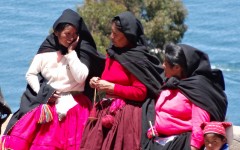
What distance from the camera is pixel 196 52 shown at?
190 inches

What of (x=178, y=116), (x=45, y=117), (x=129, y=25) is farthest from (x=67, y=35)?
(x=178, y=116)

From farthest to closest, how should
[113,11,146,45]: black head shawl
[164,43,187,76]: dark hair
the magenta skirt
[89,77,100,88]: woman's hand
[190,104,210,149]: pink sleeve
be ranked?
the magenta skirt < [89,77,100,88]: woman's hand < [113,11,146,45]: black head shawl < [164,43,187,76]: dark hair < [190,104,210,149]: pink sleeve

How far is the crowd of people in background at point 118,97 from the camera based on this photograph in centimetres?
482

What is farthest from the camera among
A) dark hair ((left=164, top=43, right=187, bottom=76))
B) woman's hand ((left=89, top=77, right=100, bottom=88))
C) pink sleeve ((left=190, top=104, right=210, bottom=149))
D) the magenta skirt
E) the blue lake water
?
the blue lake water

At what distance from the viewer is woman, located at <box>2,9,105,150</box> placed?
17.5 ft

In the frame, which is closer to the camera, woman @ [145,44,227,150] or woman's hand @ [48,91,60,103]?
woman @ [145,44,227,150]

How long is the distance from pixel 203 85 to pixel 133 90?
1.84 feet

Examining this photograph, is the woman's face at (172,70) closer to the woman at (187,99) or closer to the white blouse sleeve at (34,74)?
the woman at (187,99)

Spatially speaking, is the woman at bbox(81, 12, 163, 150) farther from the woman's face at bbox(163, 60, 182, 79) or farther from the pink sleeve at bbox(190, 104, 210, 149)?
the pink sleeve at bbox(190, 104, 210, 149)

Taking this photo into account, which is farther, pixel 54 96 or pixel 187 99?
pixel 54 96

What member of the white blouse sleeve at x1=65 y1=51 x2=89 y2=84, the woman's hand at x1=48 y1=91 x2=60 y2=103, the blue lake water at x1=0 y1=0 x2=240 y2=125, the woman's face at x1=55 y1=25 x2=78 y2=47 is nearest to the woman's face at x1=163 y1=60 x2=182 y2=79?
the white blouse sleeve at x1=65 y1=51 x2=89 y2=84

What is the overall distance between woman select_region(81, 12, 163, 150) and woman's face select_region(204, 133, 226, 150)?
0.63m

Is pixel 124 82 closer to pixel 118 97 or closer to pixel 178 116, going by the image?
pixel 118 97

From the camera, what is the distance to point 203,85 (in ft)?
15.8
